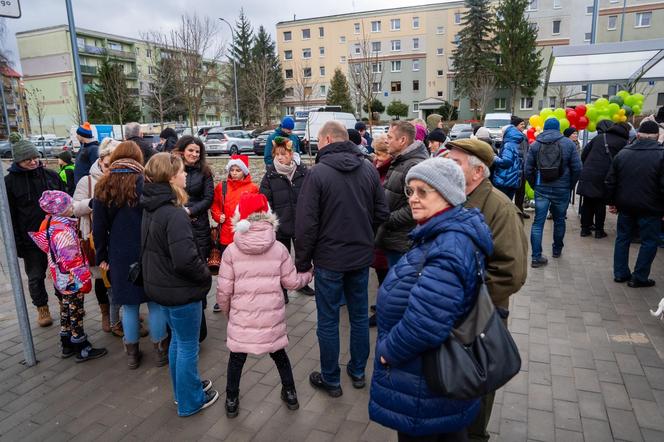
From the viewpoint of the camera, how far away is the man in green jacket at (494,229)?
2.46 meters

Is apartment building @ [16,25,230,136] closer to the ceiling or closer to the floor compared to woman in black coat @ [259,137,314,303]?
closer to the ceiling

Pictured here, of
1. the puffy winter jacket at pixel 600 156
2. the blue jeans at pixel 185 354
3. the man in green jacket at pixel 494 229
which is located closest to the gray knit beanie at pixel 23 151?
the blue jeans at pixel 185 354

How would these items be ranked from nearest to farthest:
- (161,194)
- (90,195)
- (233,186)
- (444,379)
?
(444,379)
(161,194)
(90,195)
(233,186)

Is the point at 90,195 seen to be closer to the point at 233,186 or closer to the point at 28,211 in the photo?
the point at 28,211

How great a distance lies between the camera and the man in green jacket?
246 cm

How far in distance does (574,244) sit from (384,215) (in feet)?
18.7

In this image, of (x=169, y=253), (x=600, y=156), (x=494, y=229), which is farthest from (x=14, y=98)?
(x=494, y=229)

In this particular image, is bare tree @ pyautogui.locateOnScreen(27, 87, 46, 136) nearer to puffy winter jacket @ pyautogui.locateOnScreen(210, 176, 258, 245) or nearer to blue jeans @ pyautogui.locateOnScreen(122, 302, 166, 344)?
puffy winter jacket @ pyautogui.locateOnScreen(210, 176, 258, 245)

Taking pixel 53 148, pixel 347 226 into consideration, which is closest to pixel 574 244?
pixel 347 226

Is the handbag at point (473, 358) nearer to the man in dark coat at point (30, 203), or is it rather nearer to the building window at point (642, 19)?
the man in dark coat at point (30, 203)

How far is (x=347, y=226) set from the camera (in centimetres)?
341

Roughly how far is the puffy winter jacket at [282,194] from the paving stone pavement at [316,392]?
1.07 meters

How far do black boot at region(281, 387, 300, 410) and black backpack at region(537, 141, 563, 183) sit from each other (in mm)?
5123

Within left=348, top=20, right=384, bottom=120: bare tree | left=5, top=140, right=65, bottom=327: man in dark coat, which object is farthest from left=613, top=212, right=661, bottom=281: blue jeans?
left=348, top=20, right=384, bottom=120: bare tree
